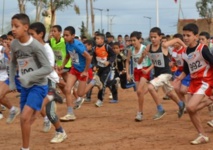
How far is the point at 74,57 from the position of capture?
11031mm

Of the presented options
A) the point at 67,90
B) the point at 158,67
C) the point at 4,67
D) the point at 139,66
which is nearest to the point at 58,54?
the point at 4,67

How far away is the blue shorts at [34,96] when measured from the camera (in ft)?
23.1

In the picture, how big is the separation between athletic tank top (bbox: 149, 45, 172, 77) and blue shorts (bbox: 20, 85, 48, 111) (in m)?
3.77

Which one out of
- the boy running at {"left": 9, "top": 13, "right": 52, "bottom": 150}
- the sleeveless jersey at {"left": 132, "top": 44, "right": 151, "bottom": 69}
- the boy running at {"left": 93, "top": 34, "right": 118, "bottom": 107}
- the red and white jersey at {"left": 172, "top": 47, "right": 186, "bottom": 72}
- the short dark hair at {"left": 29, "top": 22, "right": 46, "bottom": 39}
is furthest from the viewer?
the boy running at {"left": 93, "top": 34, "right": 118, "bottom": 107}

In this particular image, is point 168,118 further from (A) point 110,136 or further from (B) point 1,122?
(B) point 1,122

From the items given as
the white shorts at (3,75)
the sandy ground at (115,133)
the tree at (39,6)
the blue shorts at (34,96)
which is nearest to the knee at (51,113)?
the sandy ground at (115,133)

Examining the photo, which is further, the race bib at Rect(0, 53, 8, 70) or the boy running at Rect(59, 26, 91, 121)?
the race bib at Rect(0, 53, 8, 70)

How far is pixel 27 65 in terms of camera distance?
7133 millimetres

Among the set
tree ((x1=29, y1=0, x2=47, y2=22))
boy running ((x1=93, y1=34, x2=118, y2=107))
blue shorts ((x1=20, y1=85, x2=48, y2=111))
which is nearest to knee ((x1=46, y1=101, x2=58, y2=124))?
blue shorts ((x1=20, y1=85, x2=48, y2=111))

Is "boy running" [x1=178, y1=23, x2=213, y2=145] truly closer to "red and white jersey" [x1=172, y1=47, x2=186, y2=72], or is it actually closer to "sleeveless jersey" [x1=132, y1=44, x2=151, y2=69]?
"sleeveless jersey" [x1=132, y1=44, x2=151, y2=69]

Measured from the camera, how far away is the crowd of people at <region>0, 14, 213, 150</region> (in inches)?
277

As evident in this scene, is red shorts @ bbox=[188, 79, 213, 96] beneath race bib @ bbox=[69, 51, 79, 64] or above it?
beneath

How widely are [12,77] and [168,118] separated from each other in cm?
448

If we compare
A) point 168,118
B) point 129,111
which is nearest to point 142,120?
point 168,118
